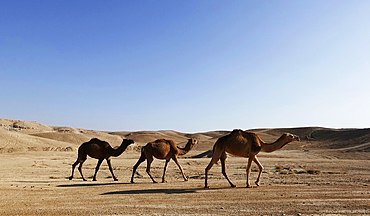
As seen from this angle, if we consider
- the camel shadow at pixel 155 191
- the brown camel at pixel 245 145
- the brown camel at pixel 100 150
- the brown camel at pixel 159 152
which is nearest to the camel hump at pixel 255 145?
the brown camel at pixel 245 145

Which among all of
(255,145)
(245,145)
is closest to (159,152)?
(245,145)

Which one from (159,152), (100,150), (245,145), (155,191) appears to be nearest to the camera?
(155,191)

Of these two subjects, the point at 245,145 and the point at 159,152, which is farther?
the point at 159,152

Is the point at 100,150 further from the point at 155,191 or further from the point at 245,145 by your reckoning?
the point at 245,145

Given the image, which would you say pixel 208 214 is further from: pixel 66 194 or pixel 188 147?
pixel 188 147

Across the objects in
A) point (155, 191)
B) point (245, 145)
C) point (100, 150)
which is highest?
point (245, 145)

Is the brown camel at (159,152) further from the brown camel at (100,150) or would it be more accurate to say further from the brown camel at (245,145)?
the brown camel at (245,145)

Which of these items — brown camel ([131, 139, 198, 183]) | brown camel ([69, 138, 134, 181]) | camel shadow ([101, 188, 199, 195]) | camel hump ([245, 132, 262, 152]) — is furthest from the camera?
brown camel ([69, 138, 134, 181])

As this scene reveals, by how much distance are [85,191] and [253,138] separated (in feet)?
22.0

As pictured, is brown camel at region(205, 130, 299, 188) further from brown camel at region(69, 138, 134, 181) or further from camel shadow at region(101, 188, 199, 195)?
brown camel at region(69, 138, 134, 181)

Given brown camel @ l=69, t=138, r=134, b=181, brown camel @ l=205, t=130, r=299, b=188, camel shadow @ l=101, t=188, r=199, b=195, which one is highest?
brown camel @ l=205, t=130, r=299, b=188

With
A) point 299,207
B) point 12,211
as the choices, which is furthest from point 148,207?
point 299,207

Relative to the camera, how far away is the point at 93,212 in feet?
23.0

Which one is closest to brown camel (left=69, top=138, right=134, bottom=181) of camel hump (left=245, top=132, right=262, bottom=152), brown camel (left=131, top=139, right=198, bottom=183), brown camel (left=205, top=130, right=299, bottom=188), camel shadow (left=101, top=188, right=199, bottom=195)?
brown camel (left=131, top=139, right=198, bottom=183)
